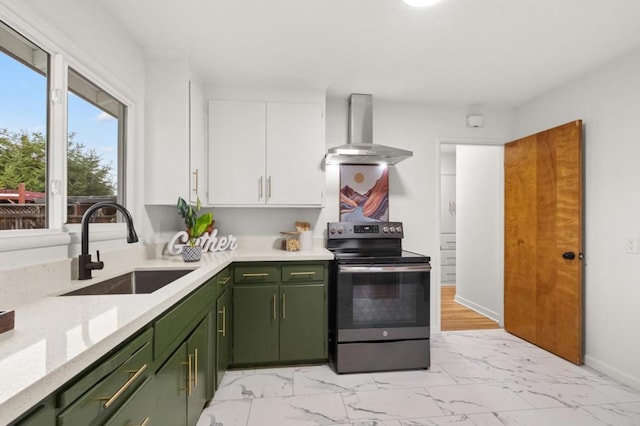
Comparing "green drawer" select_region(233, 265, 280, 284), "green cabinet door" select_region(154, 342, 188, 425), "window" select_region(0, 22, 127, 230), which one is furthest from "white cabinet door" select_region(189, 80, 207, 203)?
"green cabinet door" select_region(154, 342, 188, 425)

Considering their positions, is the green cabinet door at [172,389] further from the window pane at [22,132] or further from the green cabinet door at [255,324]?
the green cabinet door at [255,324]

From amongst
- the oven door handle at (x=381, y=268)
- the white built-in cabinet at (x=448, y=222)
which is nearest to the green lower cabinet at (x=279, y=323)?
the oven door handle at (x=381, y=268)

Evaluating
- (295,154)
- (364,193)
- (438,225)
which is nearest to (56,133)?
(295,154)

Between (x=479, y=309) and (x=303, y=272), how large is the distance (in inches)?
106

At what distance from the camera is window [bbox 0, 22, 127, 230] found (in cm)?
131

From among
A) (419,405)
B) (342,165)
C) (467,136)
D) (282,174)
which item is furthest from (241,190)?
(467,136)

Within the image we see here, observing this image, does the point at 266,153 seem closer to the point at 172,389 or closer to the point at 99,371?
the point at 172,389

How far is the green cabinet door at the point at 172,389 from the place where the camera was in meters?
1.22

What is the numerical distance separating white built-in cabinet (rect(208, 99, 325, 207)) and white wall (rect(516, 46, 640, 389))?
219 cm

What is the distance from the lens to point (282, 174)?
2854mm

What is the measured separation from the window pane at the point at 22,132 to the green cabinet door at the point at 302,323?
A: 5.25 feet

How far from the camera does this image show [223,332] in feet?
7.38

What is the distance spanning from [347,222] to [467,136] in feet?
5.24

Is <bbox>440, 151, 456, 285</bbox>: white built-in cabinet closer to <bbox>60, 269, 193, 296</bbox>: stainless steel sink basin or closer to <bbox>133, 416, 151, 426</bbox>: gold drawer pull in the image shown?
<bbox>60, 269, 193, 296</bbox>: stainless steel sink basin
